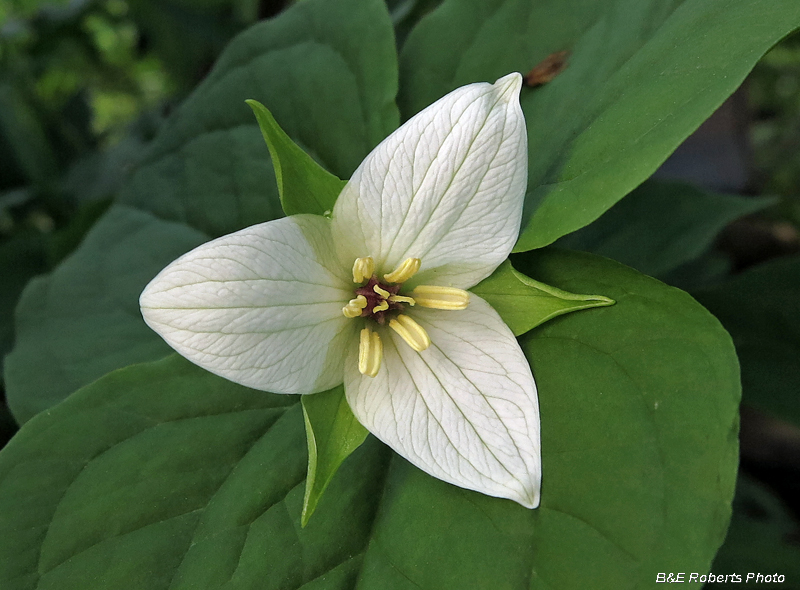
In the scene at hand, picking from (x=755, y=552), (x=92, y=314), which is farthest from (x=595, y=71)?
(x=755, y=552)

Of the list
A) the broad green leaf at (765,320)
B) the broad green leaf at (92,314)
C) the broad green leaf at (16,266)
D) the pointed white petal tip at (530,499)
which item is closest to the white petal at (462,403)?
the pointed white petal tip at (530,499)

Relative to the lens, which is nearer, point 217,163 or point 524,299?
point 524,299

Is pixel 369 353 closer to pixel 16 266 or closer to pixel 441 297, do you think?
pixel 441 297

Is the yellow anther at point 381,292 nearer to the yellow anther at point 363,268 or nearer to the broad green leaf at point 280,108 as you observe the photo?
the yellow anther at point 363,268

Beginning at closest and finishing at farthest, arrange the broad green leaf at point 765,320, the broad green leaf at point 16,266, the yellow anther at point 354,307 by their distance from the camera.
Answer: the yellow anther at point 354,307
the broad green leaf at point 765,320
the broad green leaf at point 16,266

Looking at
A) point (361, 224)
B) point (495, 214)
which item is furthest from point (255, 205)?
point (495, 214)

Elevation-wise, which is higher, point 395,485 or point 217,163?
point 217,163

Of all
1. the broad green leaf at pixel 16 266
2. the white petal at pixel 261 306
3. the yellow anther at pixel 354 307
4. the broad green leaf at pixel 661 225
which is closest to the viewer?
the white petal at pixel 261 306

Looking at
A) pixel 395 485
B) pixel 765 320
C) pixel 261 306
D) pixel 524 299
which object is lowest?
pixel 765 320
